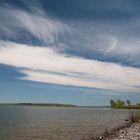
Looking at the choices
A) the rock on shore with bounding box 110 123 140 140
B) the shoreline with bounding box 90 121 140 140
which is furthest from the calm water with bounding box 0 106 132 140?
the rock on shore with bounding box 110 123 140 140

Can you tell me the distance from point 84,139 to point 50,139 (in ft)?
14.6

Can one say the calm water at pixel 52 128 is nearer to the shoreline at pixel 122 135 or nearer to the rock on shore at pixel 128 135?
the shoreline at pixel 122 135

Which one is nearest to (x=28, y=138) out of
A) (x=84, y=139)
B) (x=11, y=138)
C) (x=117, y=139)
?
(x=11, y=138)

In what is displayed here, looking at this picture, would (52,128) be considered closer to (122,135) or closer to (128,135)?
(122,135)

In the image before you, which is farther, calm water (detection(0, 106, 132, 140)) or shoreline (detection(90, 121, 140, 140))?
calm water (detection(0, 106, 132, 140))

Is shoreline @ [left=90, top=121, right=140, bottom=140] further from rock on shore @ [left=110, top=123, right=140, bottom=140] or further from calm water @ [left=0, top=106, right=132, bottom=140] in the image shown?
calm water @ [left=0, top=106, right=132, bottom=140]

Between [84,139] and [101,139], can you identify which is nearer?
[101,139]

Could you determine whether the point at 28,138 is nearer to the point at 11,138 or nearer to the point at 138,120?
the point at 11,138

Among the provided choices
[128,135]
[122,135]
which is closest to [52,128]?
[122,135]

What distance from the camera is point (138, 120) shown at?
5653 cm

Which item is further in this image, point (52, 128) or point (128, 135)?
point (52, 128)

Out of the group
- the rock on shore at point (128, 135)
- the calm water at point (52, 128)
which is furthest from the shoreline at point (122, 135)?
the calm water at point (52, 128)

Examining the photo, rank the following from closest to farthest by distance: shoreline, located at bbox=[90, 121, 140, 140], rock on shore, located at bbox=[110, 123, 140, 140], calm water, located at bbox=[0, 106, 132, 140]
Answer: rock on shore, located at bbox=[110, 123, 140, 140] < shoreline, located at bbox=[90, 121, 140, 140] < calm water, located at bbox=[0, 106, 132, 140]

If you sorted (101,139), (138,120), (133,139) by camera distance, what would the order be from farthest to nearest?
(138,120), (101,139), (133,139)
